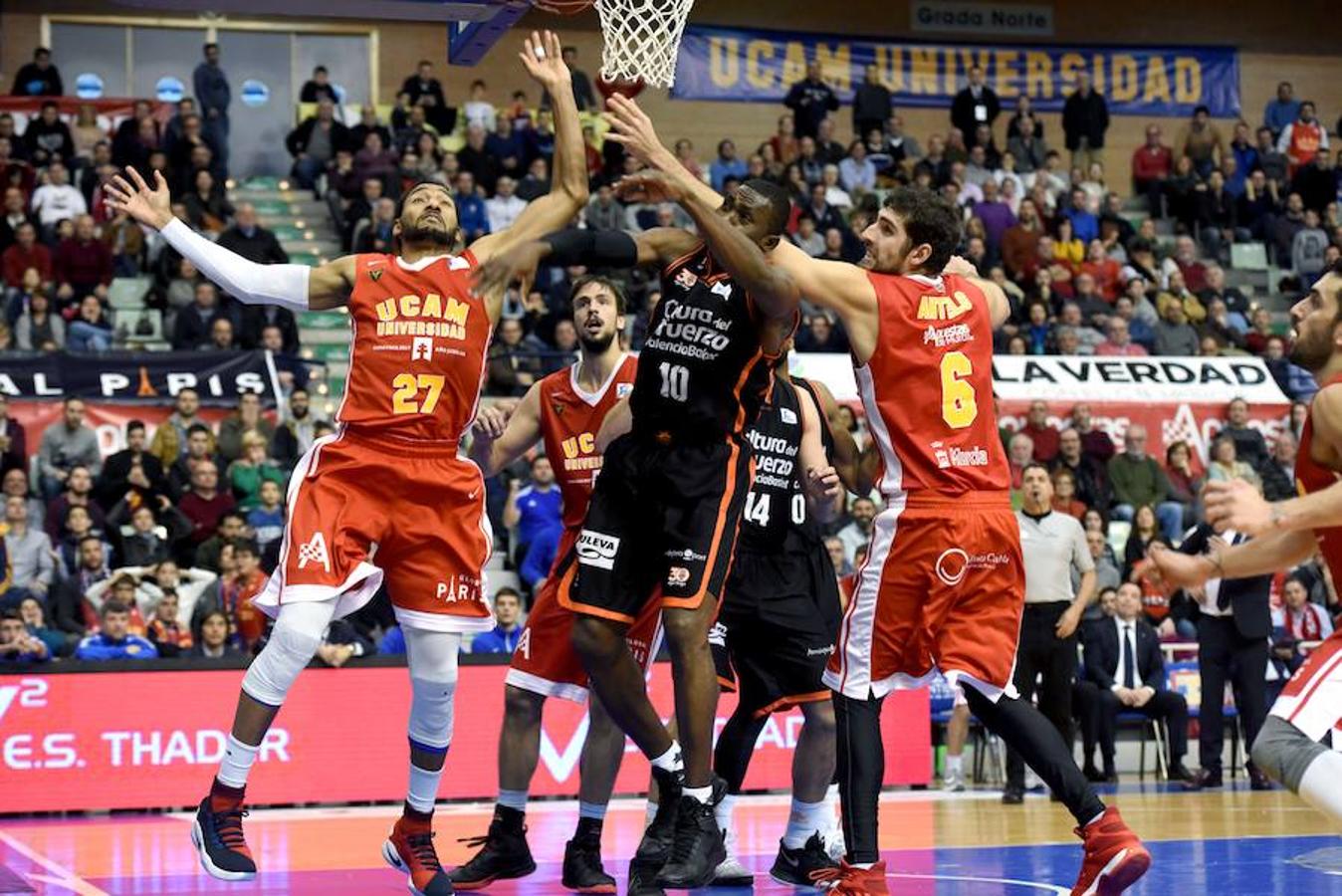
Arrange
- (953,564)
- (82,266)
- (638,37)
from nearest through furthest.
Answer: (953,564), (638,37), (82,266)

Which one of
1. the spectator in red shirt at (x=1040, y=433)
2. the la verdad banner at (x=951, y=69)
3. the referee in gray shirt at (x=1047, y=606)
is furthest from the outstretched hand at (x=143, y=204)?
the la verdad banner at (x=951, y=69)

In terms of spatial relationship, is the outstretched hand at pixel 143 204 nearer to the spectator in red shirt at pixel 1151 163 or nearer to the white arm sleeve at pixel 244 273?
the white arm sleeve at pixel 244 273

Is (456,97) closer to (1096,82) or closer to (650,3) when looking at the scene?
(1096,82)

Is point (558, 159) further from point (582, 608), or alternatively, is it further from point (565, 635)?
point (565, 635)

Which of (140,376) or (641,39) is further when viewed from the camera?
(140,376)

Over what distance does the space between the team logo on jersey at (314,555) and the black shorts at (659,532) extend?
39.3 inches

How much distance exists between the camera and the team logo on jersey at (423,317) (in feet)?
26.1

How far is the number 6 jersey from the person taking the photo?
7734 millimetres

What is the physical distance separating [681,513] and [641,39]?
12.0ft

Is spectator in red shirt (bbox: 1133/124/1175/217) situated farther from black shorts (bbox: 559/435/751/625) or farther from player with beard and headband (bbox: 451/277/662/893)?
black shorts (bbox: 559/435/751/625)

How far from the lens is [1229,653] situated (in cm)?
1512

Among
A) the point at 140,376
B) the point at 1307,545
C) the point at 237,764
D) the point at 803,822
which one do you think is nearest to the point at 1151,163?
the point at 140,376

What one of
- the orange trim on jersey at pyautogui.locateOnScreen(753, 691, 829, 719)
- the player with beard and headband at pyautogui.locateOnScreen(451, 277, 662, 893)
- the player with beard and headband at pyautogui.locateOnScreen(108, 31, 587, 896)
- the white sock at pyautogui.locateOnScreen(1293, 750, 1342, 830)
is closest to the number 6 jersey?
the player with beard and headband at pyautogui.locateOnScreen(108, 31, 587, 896)

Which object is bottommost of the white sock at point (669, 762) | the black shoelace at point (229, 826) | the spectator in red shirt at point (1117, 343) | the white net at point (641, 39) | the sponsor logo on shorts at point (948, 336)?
the black shoelace at point (229, 826)
